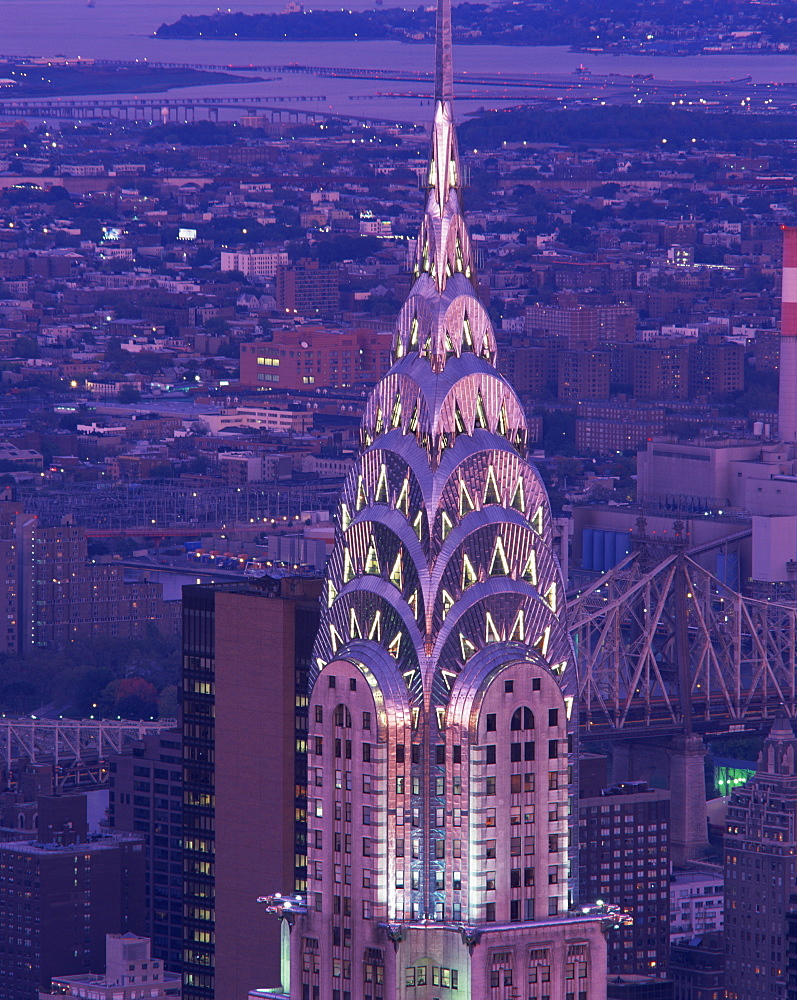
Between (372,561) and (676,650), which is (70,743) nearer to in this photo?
(676,650)

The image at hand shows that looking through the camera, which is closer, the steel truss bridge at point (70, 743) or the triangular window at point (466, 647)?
the triangular window at point (466, 647)

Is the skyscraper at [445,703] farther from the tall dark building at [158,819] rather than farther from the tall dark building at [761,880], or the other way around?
the tall dark building at [158,819]

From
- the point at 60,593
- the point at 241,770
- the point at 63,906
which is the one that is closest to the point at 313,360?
the point at 60,593

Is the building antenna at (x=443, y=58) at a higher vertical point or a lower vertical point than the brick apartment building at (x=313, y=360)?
lower

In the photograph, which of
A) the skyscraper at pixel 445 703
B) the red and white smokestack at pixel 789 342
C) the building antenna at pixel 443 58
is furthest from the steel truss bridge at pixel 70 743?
the skyscraper at pixel 445 703

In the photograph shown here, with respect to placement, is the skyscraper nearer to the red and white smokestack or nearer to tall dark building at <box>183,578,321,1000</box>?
tall dark building at <box>183,578,321,1000</box>
